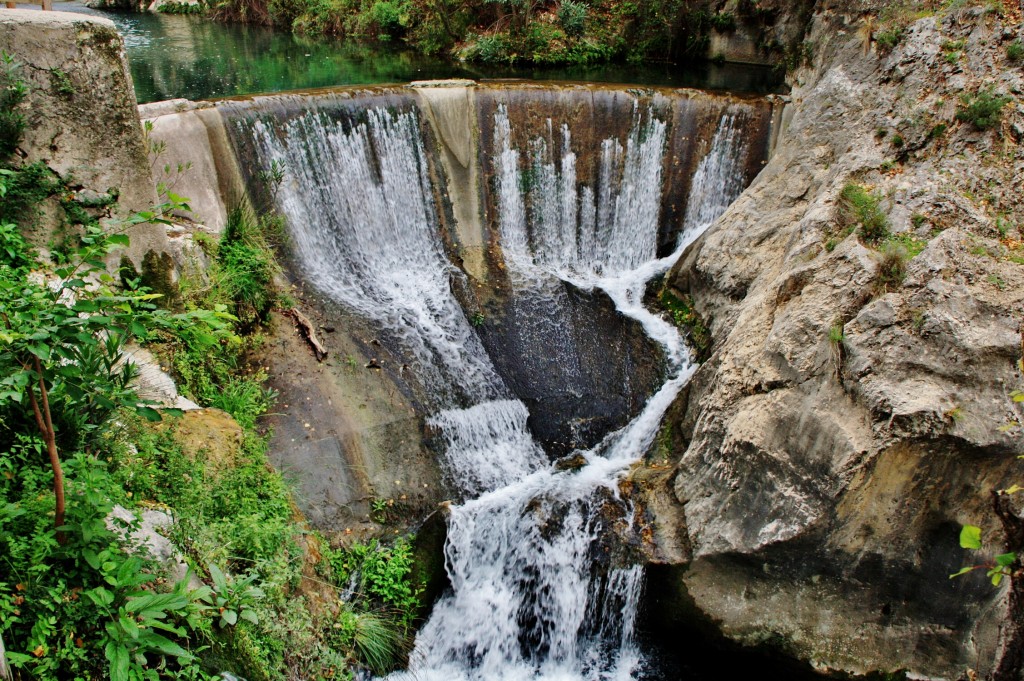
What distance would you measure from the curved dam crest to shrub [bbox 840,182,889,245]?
2452mm

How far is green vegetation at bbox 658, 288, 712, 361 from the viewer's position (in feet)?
25.1

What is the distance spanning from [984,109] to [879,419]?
327 centimetres

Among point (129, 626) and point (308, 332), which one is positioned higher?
point (129, 626)

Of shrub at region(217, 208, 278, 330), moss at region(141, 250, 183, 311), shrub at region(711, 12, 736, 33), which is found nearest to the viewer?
moss at region(141, 250, 183, 311)

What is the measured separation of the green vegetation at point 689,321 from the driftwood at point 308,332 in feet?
13.8

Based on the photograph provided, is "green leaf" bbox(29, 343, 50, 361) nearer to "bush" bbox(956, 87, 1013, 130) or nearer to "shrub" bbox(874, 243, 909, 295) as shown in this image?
"shrub" bbox(874, 243, 909, 295)

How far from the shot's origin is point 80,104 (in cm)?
503

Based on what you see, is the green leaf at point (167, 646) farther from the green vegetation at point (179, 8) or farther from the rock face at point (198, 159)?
the green vegetation at point (179, 8)

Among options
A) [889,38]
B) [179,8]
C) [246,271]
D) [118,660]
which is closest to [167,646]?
[118,660]

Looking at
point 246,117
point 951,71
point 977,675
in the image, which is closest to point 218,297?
point 246,117

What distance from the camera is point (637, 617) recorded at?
18.2 ft

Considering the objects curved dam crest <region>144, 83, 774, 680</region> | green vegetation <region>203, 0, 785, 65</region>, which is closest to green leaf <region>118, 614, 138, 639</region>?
curved dam crest <region>144, 83, 774, 680</region>

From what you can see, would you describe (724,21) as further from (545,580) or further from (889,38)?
(545,580)

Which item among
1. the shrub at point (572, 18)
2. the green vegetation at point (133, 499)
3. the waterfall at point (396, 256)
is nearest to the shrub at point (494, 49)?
the shrub at point (572, 18)
